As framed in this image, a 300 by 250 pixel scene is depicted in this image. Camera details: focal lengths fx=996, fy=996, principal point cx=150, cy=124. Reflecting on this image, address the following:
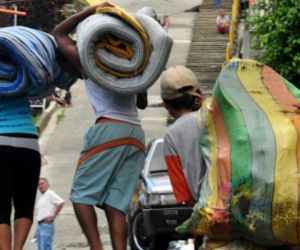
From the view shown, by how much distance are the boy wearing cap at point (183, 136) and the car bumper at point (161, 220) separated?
5.96 metres

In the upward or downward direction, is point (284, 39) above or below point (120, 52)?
below

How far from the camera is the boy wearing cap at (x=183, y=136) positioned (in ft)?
14.7

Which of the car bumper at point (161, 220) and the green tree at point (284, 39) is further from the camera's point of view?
the green tree at point (284, 39)

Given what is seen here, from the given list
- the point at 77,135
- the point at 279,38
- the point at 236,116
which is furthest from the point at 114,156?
the point at 77,135

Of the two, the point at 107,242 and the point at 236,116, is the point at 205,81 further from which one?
the point at 236,116

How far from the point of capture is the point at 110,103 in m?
5.01

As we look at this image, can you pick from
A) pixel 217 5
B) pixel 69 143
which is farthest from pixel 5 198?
pixel 217 5

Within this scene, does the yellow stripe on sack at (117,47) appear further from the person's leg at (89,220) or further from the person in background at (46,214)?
the person in background at (46,214)

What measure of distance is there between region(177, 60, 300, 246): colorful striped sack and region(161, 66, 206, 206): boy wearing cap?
9.4 inches

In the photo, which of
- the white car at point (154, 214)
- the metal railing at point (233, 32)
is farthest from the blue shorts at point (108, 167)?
the metal railing at point (233, 32)

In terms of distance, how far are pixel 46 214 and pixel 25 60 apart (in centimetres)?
817

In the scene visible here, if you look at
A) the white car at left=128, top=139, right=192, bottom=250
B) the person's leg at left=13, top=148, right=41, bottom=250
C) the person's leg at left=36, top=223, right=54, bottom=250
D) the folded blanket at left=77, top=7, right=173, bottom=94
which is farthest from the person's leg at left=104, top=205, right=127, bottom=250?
the person's leg at left=36, top=223, right=54, bottom=250

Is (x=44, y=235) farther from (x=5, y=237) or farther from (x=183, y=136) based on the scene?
(x=183, y=136)

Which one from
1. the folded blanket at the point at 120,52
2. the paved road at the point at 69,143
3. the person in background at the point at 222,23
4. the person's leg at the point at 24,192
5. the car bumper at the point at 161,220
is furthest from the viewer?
the person in background at the point at 222,23
